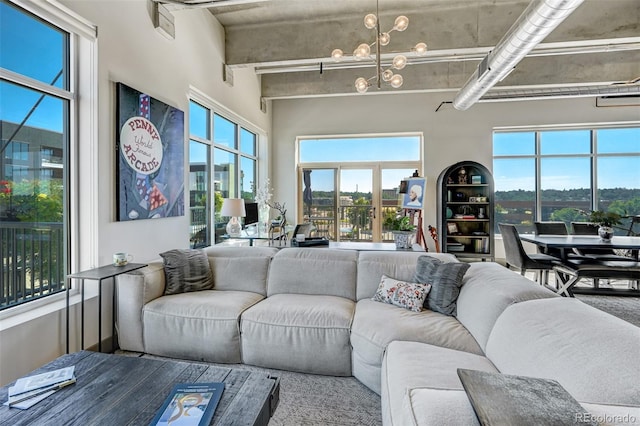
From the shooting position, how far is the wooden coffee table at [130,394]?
121 centimetres

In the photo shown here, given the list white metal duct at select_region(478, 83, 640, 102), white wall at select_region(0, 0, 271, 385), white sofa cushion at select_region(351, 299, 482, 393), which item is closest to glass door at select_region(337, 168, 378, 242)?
white metal duct at select_region(478, 83, 640, 102)

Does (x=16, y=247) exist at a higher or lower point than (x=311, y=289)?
higher

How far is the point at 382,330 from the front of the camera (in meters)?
2.04

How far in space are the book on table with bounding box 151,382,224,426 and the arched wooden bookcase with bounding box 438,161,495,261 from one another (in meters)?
5.60

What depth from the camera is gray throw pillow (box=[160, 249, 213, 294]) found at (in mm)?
2816

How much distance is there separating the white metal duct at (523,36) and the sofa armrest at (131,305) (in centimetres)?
407

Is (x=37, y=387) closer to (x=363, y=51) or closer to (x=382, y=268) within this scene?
(x=382, y=268)

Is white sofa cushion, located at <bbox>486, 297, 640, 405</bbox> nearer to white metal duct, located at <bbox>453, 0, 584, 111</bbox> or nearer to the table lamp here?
white metal duct, located at <bbox>453, 0, 584, 111</bbox>

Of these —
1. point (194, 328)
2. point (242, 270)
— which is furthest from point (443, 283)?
point (194, 328)

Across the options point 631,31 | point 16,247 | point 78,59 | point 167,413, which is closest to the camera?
point 167,413

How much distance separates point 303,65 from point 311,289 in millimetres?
4125

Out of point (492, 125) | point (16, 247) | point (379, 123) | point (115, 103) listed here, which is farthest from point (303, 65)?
point (16, 247)

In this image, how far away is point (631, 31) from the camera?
12.0 ft

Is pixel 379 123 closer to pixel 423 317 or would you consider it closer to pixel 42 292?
pixel 423 317
